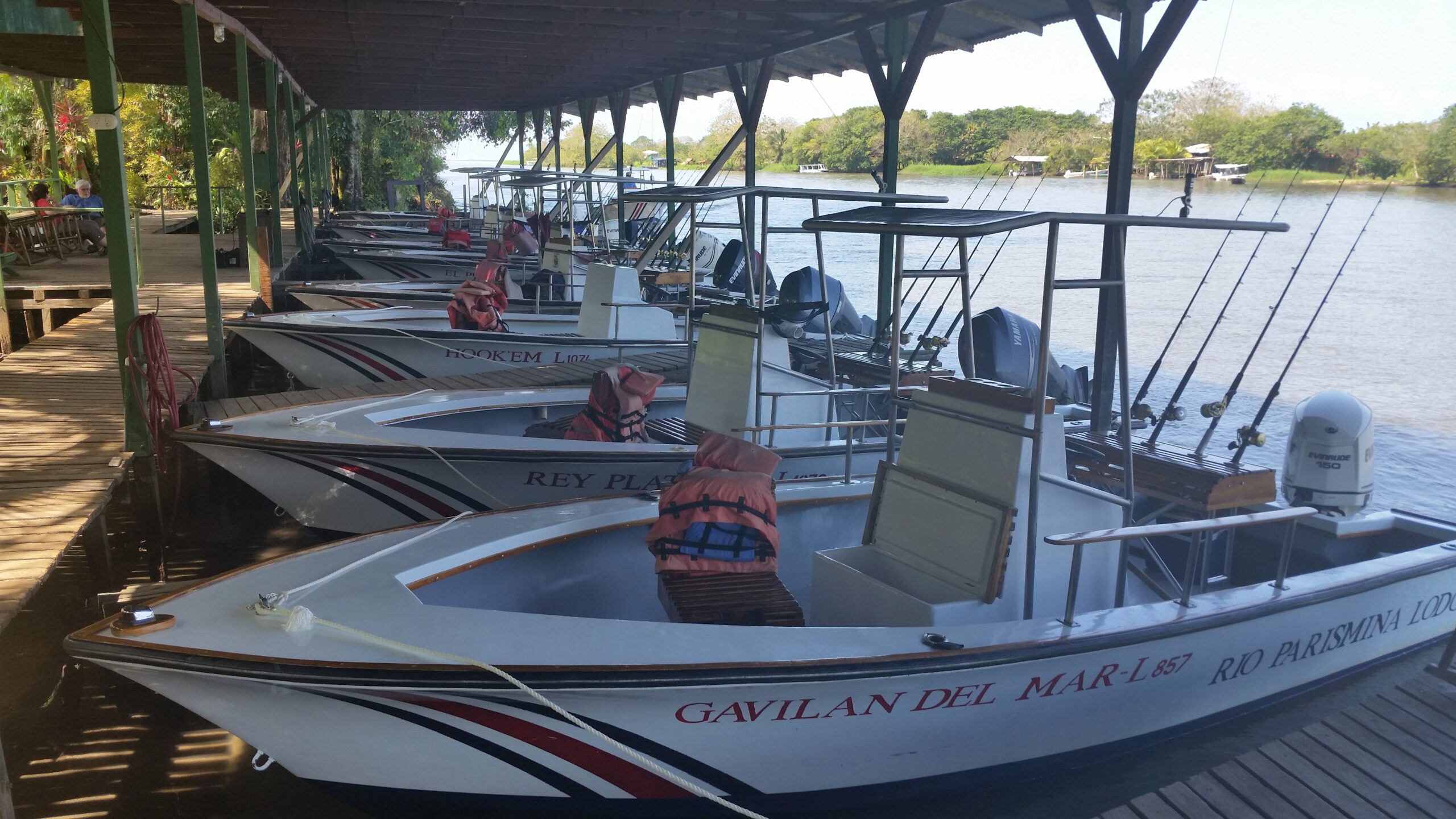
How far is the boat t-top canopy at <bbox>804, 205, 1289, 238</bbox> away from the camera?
10.6 ft

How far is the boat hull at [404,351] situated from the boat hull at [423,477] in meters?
2.88

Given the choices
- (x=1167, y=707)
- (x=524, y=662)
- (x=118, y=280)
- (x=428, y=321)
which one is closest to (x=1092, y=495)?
(x=1167, y=707)

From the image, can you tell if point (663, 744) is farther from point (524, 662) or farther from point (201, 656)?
point (201, 656)

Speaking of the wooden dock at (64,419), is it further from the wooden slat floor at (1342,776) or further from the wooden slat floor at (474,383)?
the wooden slat floor at (1342,776)

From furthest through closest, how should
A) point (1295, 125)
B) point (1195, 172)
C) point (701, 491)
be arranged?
point (1295, 125) < point (1195, 172) < point (701, 491)

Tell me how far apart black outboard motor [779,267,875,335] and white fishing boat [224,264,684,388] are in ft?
4.29

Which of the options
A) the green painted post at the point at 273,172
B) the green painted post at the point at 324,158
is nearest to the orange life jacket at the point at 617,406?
the green painted post at the point at 273,172

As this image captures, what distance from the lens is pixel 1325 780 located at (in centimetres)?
332

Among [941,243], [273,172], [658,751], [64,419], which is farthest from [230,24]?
[658,751]

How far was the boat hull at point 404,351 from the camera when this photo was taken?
8.73m

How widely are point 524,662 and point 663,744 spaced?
517 millimetres

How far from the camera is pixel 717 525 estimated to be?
12.6 ft

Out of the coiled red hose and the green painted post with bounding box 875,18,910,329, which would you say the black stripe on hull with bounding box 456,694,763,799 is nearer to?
the coiled red hose

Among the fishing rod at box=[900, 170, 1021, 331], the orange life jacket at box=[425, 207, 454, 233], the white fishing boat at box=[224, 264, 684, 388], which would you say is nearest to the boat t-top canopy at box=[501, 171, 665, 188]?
the white fishing boat at box=[224, 264, 684, 388]
